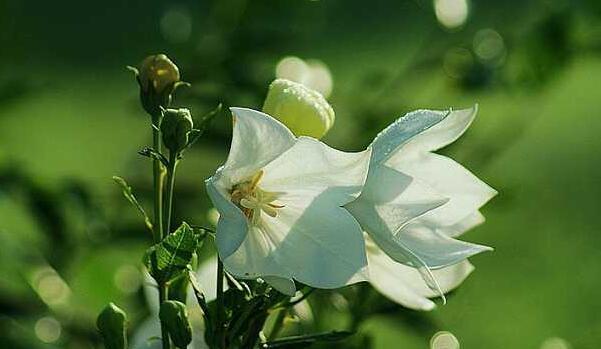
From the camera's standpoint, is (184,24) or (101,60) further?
(101,60)

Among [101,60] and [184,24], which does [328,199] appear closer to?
[184,24]

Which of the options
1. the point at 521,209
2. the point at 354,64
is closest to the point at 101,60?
the point at 354,64

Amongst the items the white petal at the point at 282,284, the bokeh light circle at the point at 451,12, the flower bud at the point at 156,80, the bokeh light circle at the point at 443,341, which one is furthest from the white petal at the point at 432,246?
the bokeh light circle at the point at 451,12

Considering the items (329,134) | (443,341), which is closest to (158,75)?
(443,341)

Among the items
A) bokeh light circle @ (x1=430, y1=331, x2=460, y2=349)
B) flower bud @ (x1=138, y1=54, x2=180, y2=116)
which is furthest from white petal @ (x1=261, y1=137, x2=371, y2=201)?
bokeh light circle @ (x1=430, y1=331, x2=460, y2=349)

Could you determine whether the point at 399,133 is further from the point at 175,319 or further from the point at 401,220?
the point at 175,319
